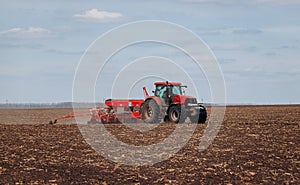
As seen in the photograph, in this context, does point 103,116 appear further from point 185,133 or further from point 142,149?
point 142,149

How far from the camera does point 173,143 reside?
2105 cm

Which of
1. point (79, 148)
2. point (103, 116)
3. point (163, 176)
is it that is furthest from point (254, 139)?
point (103, 116)

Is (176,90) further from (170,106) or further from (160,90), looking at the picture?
(170,106)

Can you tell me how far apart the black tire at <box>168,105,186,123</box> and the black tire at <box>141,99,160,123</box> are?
78cm

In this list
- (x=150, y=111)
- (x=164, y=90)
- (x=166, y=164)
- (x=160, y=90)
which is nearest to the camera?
(x=166, y=164)

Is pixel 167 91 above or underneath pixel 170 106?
above

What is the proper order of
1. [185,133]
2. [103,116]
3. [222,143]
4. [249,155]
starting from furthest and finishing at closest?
[103,116], [185,133], [222,143], [249,155]

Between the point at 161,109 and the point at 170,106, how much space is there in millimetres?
542

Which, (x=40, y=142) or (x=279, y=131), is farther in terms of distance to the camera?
(x=279, y=131)

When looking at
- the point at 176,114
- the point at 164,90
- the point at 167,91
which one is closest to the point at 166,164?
the point at 176,114

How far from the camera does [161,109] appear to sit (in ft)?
101

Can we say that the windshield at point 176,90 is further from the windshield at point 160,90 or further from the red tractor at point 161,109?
the windshield at point 160,90

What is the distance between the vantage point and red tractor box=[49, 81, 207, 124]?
30.6 metres

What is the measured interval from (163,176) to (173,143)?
23.5ft
